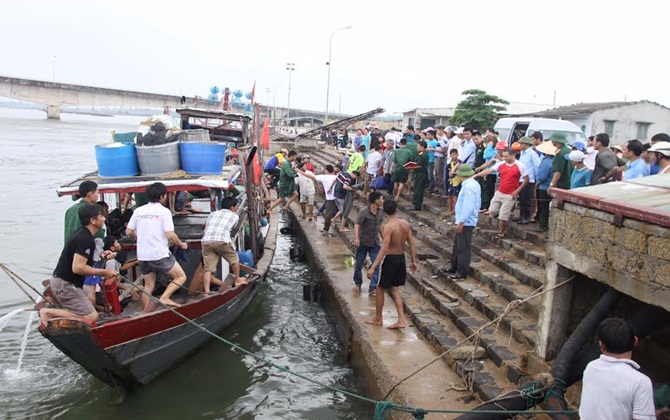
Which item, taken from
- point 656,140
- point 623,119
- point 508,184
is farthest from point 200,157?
point 623,119

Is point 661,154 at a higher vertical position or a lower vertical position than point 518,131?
lower

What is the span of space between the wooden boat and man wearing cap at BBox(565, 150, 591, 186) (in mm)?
4953

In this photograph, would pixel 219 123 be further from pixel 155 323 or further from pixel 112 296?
pixel 155 323

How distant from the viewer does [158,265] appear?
6.53m

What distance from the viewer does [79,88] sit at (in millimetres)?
62344

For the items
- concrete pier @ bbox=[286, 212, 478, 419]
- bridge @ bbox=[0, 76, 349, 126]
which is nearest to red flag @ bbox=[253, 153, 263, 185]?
concrete pier @ bbox=[286, 212, 478, 419]

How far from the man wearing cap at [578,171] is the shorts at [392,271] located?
319 cm

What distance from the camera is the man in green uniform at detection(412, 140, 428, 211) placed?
1162cm

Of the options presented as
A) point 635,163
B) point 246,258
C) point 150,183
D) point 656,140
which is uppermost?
point 656,140

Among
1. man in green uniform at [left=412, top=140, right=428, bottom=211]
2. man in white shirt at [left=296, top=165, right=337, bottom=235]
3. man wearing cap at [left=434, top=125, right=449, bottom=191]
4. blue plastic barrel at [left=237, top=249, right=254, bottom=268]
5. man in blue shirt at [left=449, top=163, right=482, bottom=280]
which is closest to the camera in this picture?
man in blue shirt at [left=449, top=163, right=482, bottom=280]

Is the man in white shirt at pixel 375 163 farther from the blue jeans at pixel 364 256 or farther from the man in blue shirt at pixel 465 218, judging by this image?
the man in blue shirt at pixel 465 218

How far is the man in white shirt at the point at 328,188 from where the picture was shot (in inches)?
478

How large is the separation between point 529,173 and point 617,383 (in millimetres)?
6160

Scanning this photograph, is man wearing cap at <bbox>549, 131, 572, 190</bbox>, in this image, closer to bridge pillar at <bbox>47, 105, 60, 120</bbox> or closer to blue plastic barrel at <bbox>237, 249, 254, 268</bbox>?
blue plastic barrel at <bbox>237, 249, 254, 268</bbox>
